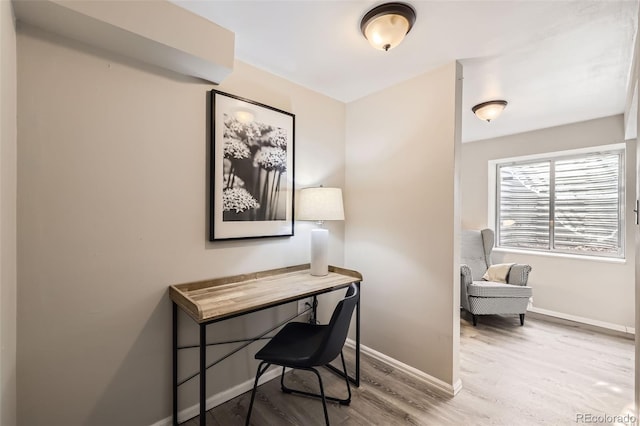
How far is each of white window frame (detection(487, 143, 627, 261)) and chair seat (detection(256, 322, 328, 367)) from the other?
3361mm

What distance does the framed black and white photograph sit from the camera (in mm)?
1815

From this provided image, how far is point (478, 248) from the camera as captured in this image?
3.68 meters

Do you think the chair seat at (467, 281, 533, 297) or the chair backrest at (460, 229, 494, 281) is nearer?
the chair seat at (467, 281, 533, 297)

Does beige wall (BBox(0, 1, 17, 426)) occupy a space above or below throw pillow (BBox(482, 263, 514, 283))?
above

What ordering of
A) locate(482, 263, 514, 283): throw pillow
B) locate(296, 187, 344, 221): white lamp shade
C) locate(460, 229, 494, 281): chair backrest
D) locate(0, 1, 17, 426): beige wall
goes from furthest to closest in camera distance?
locate(460, 229, 494, 281): chair backrest < locate(482, 263, 514, 283): throw pillow < locate(296, 187, 344, 221): white lamp shade < locate(0, 1, 17, 426): beige wall

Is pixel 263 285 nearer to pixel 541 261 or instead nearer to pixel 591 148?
pixel 541 261

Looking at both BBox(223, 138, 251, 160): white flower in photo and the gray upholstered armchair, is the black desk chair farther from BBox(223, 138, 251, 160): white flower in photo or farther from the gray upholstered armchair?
the gray upholstered armchair

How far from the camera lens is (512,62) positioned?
6.47 feet

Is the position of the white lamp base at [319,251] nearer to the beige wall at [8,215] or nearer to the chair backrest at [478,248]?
the beige wall at [8,215]

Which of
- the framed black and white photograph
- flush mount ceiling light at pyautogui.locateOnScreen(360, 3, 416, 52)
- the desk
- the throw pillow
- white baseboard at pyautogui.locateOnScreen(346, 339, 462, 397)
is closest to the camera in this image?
the desk

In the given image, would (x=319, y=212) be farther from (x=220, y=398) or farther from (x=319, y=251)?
(x=220, y=398)

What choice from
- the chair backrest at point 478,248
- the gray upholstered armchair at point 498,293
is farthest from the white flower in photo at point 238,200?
Result: the chair backrest at point 478,248

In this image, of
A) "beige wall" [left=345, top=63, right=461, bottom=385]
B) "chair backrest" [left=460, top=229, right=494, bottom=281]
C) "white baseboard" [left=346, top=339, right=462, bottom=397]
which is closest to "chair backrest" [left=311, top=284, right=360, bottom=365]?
"beige wall" [left=345, top=63, right=461, bottom=385]

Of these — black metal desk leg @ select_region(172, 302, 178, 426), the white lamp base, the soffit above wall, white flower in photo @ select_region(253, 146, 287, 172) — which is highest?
the soffit above wall
